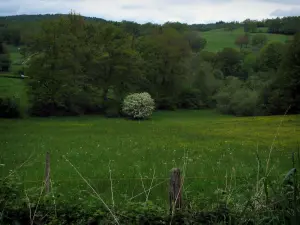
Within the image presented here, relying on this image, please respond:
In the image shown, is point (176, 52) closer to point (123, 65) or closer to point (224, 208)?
point (123, 65)

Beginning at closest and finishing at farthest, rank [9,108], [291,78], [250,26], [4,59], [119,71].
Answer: [9,108] < [4,59] < [291,78] < [119,71] < [250,26]

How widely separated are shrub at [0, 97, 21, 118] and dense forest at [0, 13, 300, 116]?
3683 millimetres

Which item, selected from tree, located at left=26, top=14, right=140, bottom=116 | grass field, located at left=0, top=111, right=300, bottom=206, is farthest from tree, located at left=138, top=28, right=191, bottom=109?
grass field, located at left=0, top=111, right=300, bottom=206

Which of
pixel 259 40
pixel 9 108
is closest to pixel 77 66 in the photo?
pixel 9 108

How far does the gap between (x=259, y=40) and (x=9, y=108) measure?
70.9 metres

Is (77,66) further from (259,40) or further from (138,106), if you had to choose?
(259,40)

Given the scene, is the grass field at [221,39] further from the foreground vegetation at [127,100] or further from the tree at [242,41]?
the foreground vegetation at [127,100]

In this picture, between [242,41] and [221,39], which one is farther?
[221,39]

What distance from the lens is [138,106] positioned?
54.7 m

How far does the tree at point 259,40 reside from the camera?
10031cm

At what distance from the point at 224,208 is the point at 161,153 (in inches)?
596

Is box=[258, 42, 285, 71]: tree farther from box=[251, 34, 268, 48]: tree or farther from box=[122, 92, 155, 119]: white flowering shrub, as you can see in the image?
box=[122, 92, 155, 119]: white flowering shrub

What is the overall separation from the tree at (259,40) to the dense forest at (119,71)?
84.8ft

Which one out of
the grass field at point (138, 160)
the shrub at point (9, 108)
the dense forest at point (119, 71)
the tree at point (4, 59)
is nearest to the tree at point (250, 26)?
the dense forest at point (119, 71)
